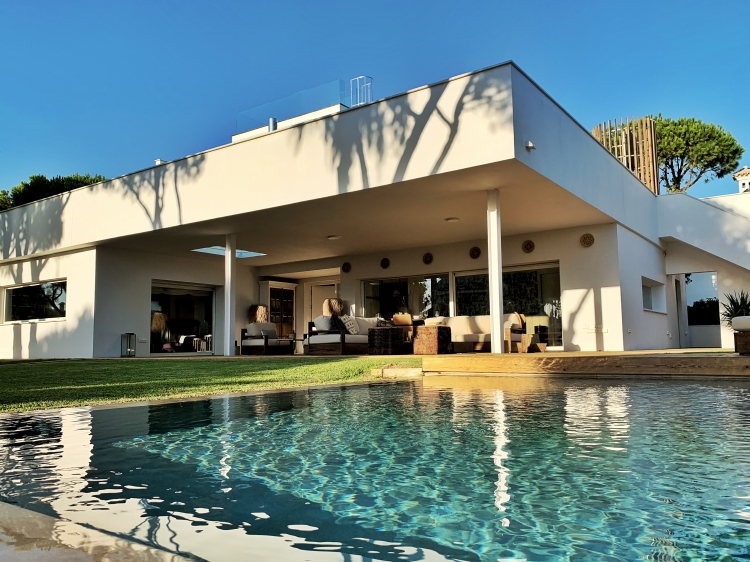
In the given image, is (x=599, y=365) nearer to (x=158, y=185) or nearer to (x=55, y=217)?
(x=158, y=185)

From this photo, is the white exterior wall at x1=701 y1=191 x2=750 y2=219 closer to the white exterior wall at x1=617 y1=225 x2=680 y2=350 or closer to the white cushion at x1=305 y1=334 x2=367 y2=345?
the white exterior wall at x1=617 y1=225 x2=680 y2=350

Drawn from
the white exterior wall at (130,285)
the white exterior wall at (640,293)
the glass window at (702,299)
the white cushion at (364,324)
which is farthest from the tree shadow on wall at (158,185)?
the glass window at (702,299)

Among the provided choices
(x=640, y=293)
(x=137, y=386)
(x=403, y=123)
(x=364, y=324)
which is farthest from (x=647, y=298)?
(x=137, y=386)

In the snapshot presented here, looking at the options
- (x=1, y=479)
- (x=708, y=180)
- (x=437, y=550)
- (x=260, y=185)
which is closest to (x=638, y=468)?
(x=437, y=550)

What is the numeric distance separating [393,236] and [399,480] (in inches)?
465

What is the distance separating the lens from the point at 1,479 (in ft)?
6.61

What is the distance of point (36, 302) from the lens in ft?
54.0

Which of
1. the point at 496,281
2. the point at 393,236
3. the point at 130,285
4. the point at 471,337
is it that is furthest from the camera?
the point at 130,285

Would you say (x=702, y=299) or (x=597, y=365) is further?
(x=702, y=299)

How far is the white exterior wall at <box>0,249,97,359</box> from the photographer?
47.9 ft

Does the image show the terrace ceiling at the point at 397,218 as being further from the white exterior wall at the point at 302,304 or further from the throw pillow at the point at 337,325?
the white exterior wall at the point at 302,304

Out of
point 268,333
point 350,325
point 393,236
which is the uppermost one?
point 393,236

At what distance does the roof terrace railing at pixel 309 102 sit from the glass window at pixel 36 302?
23.1 feet

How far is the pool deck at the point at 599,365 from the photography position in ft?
18.5
